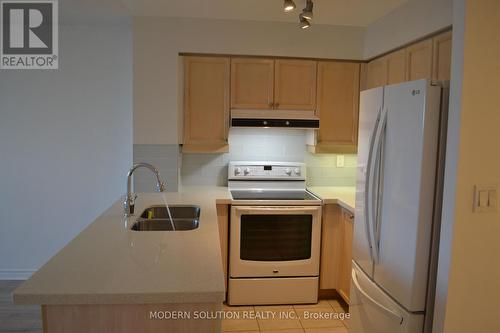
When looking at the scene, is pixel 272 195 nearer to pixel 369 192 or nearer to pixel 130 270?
pixel 369 192

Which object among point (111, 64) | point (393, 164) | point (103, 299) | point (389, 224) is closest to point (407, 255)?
point (389, 224)

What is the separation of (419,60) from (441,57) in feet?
0.75

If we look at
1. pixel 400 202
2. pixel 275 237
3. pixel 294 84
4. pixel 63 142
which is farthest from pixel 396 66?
pixel 63 142

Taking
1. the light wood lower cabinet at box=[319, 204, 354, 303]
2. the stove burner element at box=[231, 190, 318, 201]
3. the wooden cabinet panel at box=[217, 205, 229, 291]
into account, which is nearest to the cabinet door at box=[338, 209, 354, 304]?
the light wood lower cabinet at box=[319, 204, 354, 303]

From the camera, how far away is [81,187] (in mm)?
3752

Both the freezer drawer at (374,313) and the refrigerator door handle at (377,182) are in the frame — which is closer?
the freezer drawer at (374,313)

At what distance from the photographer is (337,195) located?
133 inches

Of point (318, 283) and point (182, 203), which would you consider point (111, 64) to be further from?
point (318, 283)

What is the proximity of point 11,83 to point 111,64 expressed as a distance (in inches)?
35.9

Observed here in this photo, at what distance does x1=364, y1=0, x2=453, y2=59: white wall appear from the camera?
2451 millimetres

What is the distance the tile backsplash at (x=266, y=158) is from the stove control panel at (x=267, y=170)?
12 centimetres

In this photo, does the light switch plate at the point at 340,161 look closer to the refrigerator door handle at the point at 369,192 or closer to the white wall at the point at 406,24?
the white wall at the point at 406,24

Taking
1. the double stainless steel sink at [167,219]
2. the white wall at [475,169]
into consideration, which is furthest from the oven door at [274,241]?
the white wall at [475,169]

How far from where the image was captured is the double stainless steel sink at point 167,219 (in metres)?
2.38
